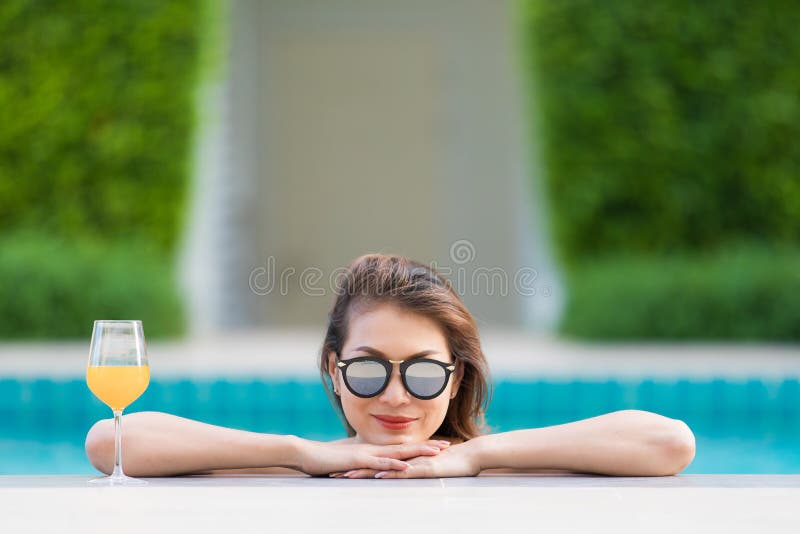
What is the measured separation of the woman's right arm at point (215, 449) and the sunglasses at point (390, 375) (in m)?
0.13

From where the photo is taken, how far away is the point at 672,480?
2.46 metres

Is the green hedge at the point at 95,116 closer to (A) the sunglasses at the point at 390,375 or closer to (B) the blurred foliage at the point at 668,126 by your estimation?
(B) the blurred foliage at the point at 668,126

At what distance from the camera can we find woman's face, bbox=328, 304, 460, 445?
2484 millimetres

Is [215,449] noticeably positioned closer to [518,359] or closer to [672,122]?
[518,359]

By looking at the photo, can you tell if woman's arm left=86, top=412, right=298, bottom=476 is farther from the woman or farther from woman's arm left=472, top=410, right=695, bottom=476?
woman's arm left=472, top=410, right=695, bottom=476

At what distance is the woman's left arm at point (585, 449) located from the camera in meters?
2.46

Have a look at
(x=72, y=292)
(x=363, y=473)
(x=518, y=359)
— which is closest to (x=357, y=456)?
(x=363, y=473)

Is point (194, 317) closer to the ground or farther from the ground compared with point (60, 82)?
closer to the ground

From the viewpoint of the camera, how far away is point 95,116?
346 inches
